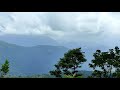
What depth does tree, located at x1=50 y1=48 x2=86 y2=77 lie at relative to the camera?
1216 inches

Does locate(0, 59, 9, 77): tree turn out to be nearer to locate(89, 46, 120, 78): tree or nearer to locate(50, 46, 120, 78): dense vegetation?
locate(50, 46, 120, 78): dense vegetation

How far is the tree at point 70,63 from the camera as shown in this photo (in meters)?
30.9

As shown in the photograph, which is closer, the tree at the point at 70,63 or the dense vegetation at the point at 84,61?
the dense vegetation at the point at 84,61

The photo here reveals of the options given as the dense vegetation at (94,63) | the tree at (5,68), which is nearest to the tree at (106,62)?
the dense vegetation at (94,63)

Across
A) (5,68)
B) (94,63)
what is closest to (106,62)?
(94,63)

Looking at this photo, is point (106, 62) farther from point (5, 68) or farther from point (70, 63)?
point (5, 68)

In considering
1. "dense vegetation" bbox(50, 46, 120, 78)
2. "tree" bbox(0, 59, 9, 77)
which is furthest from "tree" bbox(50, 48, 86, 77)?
"tree" bbox(0, 59, 9, 77)

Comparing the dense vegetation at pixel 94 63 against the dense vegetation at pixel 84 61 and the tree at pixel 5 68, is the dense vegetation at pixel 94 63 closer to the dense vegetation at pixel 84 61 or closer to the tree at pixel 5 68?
the dense vegetation at pixel 84 61
